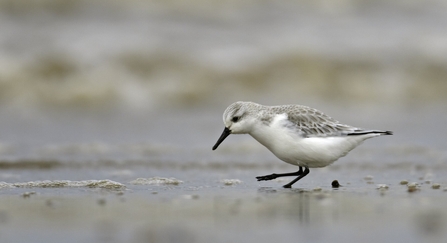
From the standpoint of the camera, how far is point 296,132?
21.1ft

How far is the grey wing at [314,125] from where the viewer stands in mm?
6473

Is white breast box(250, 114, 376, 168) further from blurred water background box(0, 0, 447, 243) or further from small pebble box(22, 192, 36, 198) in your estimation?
small pebble box(22, 192, 36, 198)

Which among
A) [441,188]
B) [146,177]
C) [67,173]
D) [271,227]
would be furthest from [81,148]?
[271,227]

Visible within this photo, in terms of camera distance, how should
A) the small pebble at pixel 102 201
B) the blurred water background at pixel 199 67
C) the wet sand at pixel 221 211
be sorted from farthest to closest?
the blurred water background at pixel 199 67
the small pebble at pixel 102 201
the wet sand at pixel 221 211

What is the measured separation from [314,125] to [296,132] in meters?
0.23

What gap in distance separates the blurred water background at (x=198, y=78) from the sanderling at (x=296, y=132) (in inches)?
67.2

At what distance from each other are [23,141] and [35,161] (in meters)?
2.06

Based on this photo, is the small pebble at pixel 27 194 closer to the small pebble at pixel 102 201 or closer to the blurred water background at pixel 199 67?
the small pebble at pixel 102 201

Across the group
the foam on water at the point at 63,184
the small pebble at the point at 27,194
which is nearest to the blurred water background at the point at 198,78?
the foam on water at the point at 63,184

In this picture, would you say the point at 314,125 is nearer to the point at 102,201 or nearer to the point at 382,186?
the point at 382,186

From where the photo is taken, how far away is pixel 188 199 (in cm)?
568

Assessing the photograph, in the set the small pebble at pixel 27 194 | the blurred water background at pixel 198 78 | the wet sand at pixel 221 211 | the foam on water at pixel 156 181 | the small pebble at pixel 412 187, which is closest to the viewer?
the wet sand at pixel 221 211

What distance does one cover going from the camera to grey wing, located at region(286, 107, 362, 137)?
6.47m

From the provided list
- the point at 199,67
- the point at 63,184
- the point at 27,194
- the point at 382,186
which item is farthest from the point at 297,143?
the point at 199,67
